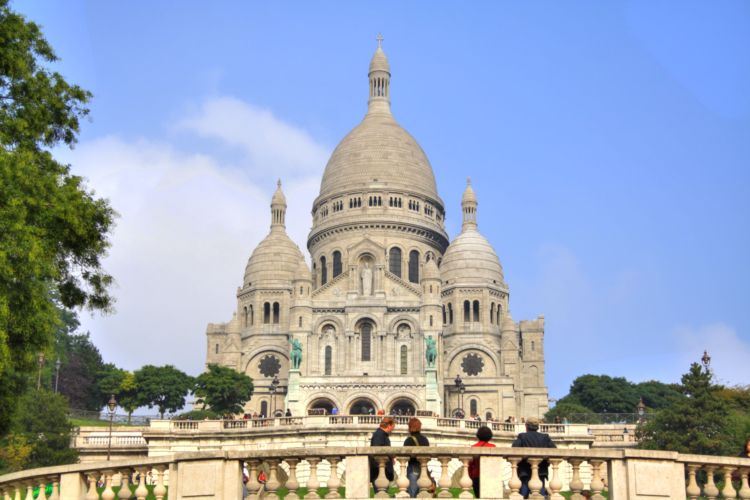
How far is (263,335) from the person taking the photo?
338 ft

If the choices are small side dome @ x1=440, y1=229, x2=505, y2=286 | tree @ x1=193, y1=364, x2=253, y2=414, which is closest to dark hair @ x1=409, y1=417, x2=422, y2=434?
tree @ x1=193, y1=364, x2=253, y2=414

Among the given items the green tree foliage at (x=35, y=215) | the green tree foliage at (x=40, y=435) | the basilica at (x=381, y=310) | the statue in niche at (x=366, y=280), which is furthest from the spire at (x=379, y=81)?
the green tree foliage at (x=35, y=215)

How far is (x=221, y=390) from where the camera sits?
84.8 meters

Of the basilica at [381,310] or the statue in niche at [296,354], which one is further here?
the basilica at [381,310]

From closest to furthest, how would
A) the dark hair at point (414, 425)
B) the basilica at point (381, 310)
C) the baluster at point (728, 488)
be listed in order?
the baluster at point (728, 488) < the dark hair at point (414, 425) < the basilica at point (381, 310)

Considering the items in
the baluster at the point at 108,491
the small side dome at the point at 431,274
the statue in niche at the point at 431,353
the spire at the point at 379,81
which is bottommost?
the baluster at the point at 108,491

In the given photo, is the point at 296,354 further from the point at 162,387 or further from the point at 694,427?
the point at 694,427

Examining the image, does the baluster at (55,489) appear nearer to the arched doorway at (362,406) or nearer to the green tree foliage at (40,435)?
the green tree foliage at (40,435)

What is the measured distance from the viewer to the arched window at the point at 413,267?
108387 mm

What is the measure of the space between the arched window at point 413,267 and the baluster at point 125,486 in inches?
3637

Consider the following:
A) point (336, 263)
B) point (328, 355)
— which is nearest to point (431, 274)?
point (328, 355)

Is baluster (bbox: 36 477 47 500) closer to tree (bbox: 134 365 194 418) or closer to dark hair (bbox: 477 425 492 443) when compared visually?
dark hair (bbox: 477 425 492 443)

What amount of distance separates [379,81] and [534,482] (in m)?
111

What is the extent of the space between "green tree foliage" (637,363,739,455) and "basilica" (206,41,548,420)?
95.2 feet
